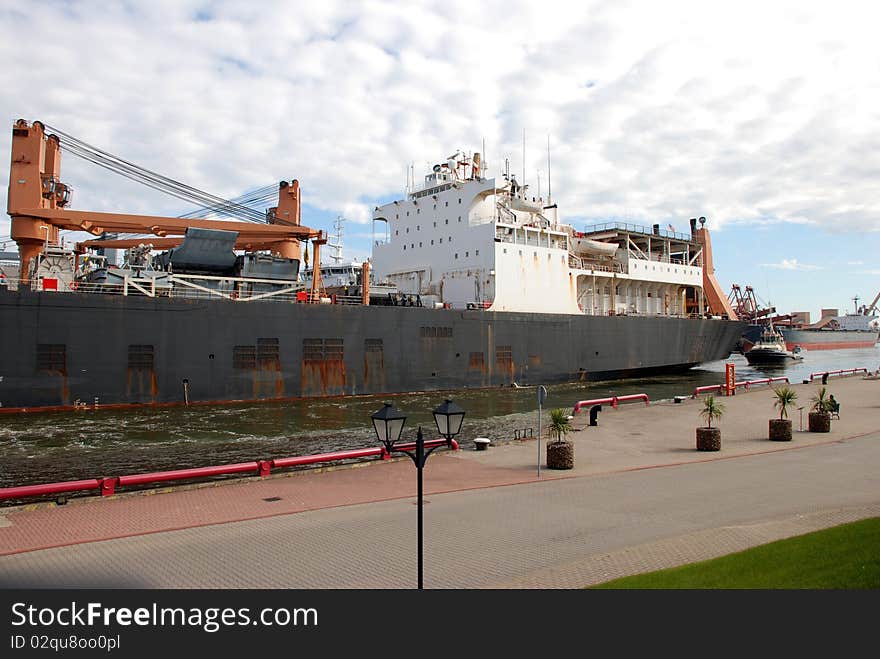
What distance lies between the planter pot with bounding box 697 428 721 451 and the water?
161 inches

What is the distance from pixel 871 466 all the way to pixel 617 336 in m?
20.1

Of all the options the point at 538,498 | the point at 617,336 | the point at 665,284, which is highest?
the point at 665,284

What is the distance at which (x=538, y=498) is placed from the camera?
8.91 meters

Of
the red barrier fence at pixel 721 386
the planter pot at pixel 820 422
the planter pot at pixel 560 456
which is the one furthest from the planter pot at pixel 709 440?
the red barrier fence at pixel 721 386

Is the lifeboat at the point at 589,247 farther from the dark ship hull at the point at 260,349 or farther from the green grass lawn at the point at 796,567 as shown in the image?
the green grass lawn at the point at 796,567

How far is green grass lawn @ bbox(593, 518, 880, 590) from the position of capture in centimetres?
415

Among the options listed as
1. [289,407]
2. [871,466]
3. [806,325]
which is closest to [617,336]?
[289,407]

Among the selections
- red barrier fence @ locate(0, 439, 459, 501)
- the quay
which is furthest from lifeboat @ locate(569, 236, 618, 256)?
red barrier fence @ locate(0, 439, 459, 501)

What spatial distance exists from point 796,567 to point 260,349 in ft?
59.5

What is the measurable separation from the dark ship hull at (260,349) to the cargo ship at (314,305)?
49 millimetres

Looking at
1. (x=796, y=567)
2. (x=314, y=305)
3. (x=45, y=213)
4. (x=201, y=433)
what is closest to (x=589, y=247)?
(x=314, y=305)

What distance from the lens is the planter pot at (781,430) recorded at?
561 inches
